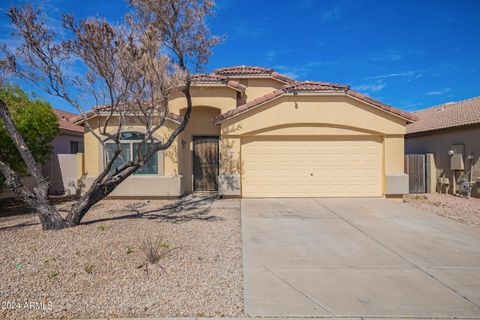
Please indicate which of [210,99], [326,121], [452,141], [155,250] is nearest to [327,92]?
[326,121]

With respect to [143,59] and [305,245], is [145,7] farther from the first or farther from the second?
[305,245]

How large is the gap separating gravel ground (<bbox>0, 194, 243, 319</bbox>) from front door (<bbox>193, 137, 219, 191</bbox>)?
532cm

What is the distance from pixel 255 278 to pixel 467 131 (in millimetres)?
12730

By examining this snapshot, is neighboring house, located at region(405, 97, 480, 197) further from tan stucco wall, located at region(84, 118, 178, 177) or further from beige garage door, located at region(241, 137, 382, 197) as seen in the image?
tan stucco wall, located at region(84, 118, 178, 177)

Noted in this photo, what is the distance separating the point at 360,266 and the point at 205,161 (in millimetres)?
9276

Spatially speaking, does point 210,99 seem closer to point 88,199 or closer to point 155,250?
point 88,199

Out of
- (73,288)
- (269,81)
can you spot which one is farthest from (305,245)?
(269,81)

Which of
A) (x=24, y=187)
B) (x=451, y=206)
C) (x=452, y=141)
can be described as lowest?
(x=451, y=206)

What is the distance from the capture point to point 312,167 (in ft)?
39.2

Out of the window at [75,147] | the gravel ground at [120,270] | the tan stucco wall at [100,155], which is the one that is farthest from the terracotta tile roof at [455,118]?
the window at [75,147]

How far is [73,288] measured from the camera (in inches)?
165

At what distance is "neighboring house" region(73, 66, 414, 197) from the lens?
11.6m

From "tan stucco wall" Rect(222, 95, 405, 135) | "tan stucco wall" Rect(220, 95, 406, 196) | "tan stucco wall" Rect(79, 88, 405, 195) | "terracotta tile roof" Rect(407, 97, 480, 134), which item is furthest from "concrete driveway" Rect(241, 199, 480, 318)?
"terracotta tile roof" Rect(407, 97, 480, 134)

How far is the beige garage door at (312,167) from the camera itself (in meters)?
11.9
